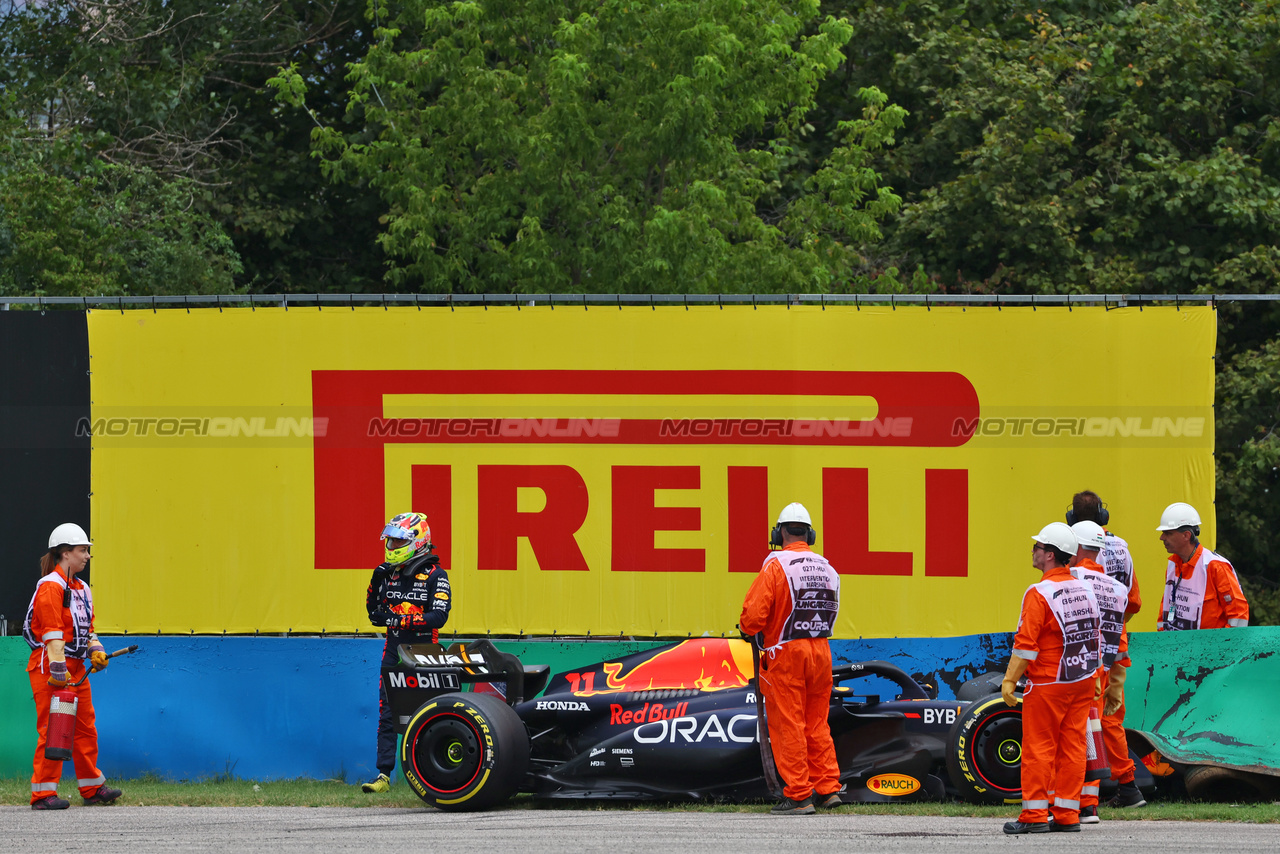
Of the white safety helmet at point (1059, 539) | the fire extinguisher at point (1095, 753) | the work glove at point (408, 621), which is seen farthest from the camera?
the work glove at point (408, 621)

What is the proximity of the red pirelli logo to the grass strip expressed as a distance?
2159 millimetres

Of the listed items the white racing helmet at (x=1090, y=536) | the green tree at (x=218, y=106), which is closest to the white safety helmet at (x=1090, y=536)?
the white racing helmet at (x=1090, y=536)

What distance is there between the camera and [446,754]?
8984 mm

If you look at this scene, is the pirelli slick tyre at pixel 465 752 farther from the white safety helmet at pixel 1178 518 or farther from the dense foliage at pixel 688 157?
the dense foliage at pixel 688 157

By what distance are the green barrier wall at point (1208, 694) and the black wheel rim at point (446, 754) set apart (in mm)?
4148

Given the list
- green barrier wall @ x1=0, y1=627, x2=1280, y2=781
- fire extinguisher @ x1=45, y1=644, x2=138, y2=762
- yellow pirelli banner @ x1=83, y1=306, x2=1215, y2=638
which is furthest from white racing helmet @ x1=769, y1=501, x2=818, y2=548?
fire extinguisher @ x1=45, y1=644, x2=138, y2=762

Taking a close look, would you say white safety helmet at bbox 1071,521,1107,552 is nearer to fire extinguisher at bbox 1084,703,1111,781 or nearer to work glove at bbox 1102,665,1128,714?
work glove at bbox 1102,665,1128,714

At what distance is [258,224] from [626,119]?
772 centimetres

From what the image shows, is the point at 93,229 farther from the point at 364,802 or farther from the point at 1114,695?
the point at 1114,695

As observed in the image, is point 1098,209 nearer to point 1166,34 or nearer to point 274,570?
point 1166,34

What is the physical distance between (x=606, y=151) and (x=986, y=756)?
1155 cm

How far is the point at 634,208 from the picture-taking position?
1783 centimetres

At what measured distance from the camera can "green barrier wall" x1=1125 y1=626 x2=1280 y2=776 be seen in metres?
9.25

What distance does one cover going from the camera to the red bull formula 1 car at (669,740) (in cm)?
870
